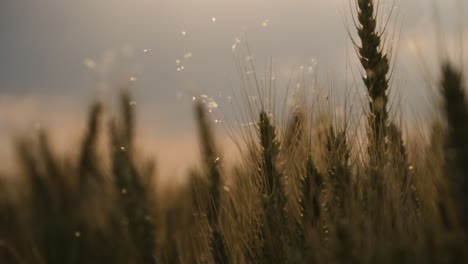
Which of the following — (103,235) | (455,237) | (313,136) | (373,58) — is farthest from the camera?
(103,235)

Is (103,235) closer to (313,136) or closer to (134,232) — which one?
(134,232)

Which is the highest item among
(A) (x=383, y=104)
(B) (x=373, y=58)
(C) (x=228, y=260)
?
(B) (x=373, y=58)

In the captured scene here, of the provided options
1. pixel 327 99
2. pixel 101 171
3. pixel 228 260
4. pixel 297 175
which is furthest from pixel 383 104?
pixel 101 171

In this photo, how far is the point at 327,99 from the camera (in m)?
2.35

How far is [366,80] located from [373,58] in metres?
0.09

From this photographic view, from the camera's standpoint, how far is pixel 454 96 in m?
1.29

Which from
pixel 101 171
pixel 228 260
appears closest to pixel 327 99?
pixel 228 260

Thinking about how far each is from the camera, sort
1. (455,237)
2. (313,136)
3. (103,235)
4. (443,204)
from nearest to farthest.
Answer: (455,237) → (443,204) → (313,136) → (103,235)

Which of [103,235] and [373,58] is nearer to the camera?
[373,58]

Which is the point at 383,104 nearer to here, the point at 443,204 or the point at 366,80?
the point at 366,80

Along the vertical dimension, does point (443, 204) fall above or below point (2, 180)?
below

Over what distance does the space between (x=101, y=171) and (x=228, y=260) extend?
1882 millimetres

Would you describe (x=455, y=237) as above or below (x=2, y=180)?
below

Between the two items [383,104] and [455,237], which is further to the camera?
[383,104]
